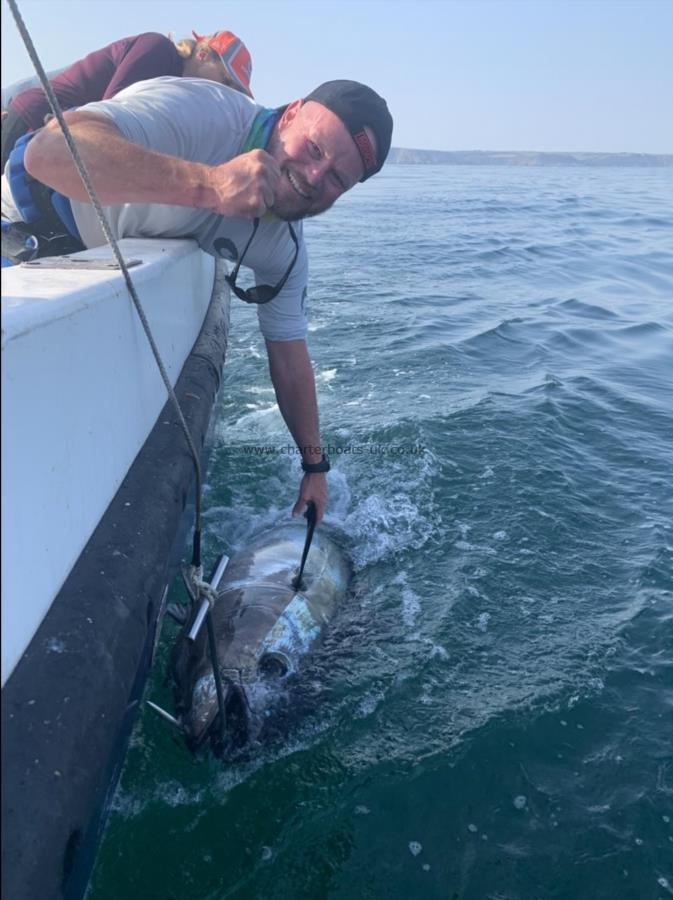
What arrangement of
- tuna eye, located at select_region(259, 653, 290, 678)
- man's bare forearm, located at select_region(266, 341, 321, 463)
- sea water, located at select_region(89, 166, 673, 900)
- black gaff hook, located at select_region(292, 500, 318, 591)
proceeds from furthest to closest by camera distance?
man's bare forearm, located at select_region(266, 341, 321, 463) < black gaff hook, located at select_region(292, 500, 318, 591) < tuna eye, located at select_region(259, 653, 290, 678) < sea water, located at select_region(89, 166, 673, 900)

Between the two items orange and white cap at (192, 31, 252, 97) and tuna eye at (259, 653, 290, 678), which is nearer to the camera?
tuna eye at (259, 653, 290, 678)

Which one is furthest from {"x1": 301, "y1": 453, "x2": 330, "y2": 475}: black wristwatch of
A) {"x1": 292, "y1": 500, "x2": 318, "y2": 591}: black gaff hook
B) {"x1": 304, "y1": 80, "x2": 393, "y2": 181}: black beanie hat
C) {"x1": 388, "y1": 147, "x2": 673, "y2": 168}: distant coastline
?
{"x1": 388, "y1": 147, "x2": 673, "y2": 168}: distant coastline

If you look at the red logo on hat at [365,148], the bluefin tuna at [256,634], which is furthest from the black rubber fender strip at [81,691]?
the red logo on hat at [365,148]

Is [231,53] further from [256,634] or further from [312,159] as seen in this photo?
[256,634]

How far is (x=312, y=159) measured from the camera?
2414 mm

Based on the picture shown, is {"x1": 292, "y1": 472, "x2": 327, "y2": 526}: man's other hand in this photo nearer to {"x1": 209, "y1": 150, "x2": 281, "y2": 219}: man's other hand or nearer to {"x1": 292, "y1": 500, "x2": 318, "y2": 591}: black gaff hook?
{"x1": 292, "y1": 500, "x2": 318, "y2": 591}: black gaff hook

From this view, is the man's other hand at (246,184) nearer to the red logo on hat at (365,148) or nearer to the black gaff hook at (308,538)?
the red logo on hat at (365,148)

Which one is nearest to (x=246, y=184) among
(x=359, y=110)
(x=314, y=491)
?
(x=359, y=110)

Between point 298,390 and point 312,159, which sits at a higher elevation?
point 312,159

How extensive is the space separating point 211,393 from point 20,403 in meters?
2.36

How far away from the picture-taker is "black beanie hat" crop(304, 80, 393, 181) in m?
2.36

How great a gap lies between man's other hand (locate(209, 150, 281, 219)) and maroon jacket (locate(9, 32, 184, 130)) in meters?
1.40

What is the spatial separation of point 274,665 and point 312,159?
6.14ft

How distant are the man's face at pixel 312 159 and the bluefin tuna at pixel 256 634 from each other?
60.8 inches
